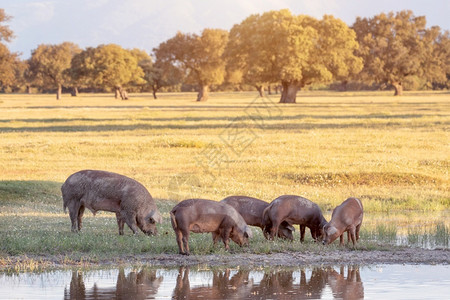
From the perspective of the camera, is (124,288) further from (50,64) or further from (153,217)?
(50,64)

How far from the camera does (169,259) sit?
43.1 feet

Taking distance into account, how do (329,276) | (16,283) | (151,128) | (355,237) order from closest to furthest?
(16,283) → (329,276) → (355,237) → (151,128)

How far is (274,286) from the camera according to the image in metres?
A: 11.6

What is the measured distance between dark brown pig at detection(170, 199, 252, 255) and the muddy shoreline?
0.34m

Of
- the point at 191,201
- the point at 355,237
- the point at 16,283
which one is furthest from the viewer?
the point at 355,237

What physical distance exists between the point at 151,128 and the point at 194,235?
3419 centimetres

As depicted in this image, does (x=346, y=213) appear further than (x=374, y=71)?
No

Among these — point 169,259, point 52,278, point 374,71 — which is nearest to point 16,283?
point 52,278

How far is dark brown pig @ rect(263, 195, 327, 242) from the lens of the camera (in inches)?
574

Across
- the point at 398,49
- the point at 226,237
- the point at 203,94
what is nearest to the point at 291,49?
the point at 203,94

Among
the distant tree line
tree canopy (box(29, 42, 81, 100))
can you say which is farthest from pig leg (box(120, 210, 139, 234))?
tree canopy (box(29, 42, 81, 100))

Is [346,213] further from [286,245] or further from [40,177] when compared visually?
[40,177]

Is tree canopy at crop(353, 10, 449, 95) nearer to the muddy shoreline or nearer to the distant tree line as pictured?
the distant tree line

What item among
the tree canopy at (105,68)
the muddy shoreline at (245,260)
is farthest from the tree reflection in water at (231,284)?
the tree canopy at (105,68)
